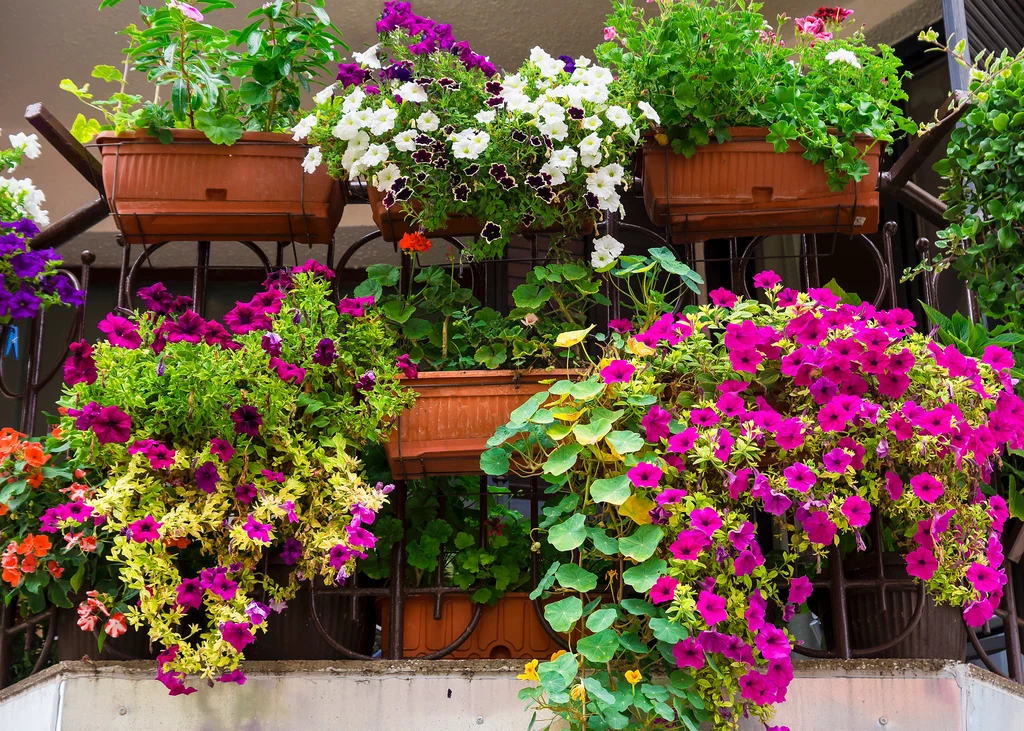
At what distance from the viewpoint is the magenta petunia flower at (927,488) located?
2.37 metres

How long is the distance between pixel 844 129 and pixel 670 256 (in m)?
0.56

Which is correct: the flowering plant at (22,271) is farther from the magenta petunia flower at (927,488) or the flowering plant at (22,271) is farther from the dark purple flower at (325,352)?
the magenta petunia flower at (927,488)

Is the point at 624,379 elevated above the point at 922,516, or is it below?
above

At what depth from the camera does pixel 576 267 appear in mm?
2801

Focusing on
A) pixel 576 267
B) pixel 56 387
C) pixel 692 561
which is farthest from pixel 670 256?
pixel 56 387

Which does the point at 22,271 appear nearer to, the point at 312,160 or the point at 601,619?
the point at 312,160

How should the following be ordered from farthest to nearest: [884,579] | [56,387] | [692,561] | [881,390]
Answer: [56,387] < [884,579] < [881,390] < [692,561]

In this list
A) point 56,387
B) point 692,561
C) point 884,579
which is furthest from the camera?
point 56,387

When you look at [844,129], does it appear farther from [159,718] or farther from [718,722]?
[159,718]

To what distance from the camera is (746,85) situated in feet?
9.29

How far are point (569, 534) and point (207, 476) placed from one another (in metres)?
0.79

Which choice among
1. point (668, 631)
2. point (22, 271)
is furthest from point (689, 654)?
point (22, 271)

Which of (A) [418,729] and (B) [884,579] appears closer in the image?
(A) [418,729]

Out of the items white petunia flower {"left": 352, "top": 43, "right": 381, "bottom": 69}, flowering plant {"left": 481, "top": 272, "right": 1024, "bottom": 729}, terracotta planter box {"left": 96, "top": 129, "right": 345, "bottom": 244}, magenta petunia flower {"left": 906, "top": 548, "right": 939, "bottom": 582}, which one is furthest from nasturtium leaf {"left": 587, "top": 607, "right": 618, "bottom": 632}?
white petunia flower {"left": 352, "top": 43, "right": 381, "bottom": 69}
